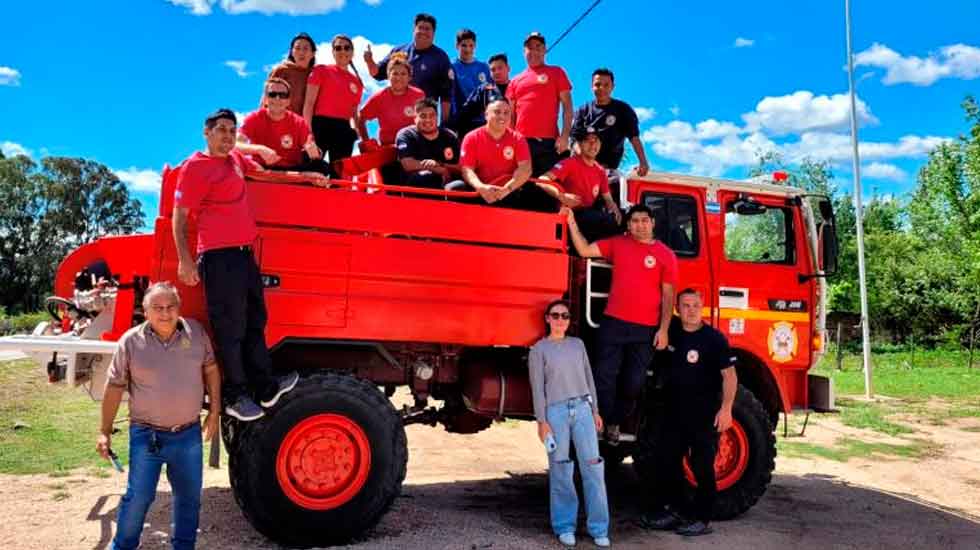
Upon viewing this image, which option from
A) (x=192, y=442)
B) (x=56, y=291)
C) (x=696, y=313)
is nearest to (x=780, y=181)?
(x=696, y=313)

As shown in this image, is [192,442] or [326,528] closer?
[192,442]

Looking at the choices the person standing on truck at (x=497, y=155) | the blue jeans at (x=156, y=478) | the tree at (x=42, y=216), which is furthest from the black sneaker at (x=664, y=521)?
the tree at (x=42, y=216)

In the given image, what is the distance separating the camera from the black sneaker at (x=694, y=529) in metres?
5.70

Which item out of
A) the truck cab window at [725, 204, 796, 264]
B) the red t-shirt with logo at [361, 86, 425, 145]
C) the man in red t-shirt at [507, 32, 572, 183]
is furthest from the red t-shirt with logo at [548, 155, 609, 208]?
the red t-shirt with logo at [361, 86, 425, 145]

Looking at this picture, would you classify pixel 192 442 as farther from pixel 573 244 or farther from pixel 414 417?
pixel 573 244

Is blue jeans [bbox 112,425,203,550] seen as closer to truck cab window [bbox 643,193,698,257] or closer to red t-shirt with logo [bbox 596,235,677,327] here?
red t-shirt with logo [bbox 596,235,677,327]

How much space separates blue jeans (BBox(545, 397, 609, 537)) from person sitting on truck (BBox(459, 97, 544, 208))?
1.63 meters

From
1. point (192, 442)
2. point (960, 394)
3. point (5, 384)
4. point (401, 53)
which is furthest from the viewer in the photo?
point (960, 394)

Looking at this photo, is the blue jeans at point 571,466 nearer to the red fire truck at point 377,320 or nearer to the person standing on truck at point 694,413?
the red fire truck at point 377,320

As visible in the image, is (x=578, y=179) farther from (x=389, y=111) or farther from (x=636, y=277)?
(x=389, y=111)

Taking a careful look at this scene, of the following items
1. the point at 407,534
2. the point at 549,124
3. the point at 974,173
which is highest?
the point at 974,173

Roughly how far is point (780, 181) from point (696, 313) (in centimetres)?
201

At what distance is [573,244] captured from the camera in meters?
5.93

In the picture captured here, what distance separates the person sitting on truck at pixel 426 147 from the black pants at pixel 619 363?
1704 mm
